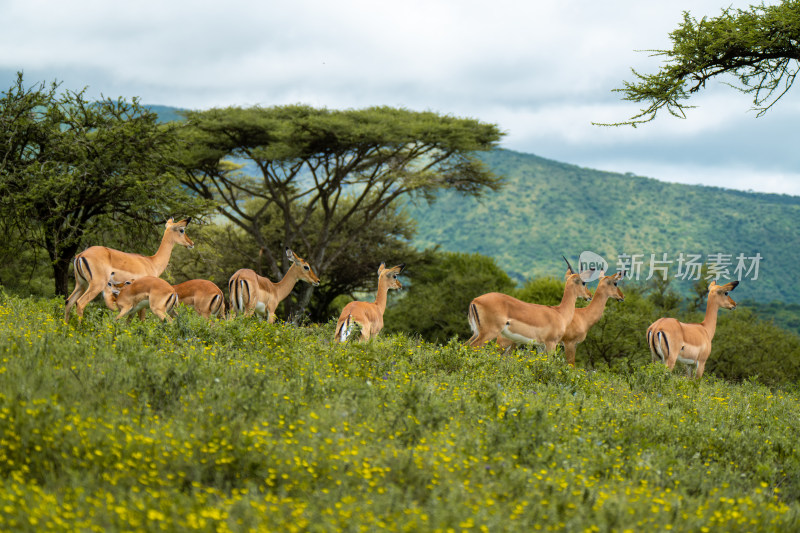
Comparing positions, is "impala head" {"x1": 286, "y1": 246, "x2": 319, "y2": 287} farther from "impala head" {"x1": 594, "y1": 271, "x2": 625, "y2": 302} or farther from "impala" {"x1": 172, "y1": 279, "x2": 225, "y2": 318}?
"impala head" {"x1": 594, "y1": 271, "x2": 625, "y2": 302}

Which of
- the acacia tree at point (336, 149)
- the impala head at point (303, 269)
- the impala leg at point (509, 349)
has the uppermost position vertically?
the acacia tree at point (336, 149)

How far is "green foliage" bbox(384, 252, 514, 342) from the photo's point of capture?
99.6 ft

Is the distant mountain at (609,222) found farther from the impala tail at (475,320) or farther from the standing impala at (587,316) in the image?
the impala tail at (475,320)

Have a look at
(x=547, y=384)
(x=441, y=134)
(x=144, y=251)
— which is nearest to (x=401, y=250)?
(x=441, y=134)

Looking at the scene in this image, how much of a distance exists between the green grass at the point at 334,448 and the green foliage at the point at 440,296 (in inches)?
804

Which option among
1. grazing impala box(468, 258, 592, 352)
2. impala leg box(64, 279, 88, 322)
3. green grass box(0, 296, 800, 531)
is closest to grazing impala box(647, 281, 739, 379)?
grazing impala box(468, 258, 592, 352)

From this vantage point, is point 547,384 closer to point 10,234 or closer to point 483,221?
point 10,234

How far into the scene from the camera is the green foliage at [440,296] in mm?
30344

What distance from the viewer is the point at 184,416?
581 cm

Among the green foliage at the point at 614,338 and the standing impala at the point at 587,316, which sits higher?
the standing impala at the point at 587,316

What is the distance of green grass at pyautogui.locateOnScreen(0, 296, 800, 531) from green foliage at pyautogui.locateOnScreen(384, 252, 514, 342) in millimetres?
20424

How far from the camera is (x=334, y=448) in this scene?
538 cm

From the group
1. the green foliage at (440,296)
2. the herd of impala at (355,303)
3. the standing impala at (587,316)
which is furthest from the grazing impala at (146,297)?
the green foliage at (440,296)

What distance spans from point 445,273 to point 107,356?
2798 cm
